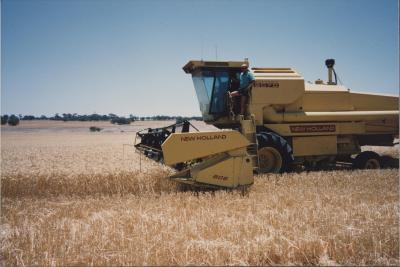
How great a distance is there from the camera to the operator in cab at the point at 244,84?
747cm

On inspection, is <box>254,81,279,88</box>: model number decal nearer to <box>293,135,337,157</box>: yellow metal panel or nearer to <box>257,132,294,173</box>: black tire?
<box>257,132,294,173</box>: black tire

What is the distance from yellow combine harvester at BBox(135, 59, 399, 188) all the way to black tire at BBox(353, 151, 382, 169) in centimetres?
2

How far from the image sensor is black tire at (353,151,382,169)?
890 cm

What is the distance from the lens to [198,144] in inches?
239

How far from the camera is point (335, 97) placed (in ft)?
29.7

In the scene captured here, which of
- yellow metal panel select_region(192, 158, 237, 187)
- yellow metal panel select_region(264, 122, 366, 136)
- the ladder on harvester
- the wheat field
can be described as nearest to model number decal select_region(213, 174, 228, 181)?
yellow metal panel select_region(192, 158, 237, 187)

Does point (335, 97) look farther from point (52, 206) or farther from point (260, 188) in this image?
point (52, 206)

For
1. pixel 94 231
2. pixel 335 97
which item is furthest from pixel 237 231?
pixel 335 97

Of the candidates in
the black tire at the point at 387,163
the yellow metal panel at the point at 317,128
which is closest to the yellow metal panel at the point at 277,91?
the yellow metal panel at the point at 317,128

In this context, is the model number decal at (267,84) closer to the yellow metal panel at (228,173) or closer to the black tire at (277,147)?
the black tire at (277,147)

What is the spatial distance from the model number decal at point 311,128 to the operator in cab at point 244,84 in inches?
59.6

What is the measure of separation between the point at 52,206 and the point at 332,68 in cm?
837

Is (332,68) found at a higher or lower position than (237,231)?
higher

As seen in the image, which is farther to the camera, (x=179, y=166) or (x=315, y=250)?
(x=179, y=166)
